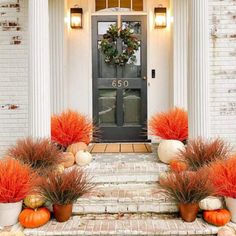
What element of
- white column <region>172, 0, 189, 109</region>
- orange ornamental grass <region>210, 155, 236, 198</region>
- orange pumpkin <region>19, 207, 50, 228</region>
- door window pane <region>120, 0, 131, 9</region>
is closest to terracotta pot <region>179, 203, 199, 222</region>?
orange ornamental grass <region>210, 155, 236, 198</region>

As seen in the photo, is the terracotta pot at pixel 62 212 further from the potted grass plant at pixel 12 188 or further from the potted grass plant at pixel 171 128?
the potted grass plant at pixel 171 128

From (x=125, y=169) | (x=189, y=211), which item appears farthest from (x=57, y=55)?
(x=189, y=211)

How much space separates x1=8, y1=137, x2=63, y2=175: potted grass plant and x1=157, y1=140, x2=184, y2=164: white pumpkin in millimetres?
1219

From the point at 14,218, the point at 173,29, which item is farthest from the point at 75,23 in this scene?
the point at 14,218

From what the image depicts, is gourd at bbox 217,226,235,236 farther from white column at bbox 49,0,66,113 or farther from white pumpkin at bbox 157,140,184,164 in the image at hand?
white column at bbox 49,0,66,113

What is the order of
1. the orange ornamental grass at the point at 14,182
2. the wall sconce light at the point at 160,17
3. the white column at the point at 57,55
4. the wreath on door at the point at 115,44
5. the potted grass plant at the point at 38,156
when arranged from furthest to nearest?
the wreath on door at the point at 115,44
the wall sconce light at the point at 160,17
the white column at the point at 57,55
the potted grass plant at the point at 38,156
the orange ornamental grass at the point at 14,182

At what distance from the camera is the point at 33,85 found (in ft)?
13.1

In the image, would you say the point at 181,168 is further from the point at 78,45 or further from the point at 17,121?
the point at 78,45

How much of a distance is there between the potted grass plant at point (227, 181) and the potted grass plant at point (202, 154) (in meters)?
0.34

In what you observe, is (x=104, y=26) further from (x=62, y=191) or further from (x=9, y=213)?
(x=9, y=213)

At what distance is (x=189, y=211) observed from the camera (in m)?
3.16

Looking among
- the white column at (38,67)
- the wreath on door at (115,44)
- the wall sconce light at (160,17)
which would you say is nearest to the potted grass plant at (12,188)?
the white column at (38,67)

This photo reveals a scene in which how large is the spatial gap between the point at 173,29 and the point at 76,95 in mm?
→ 1825

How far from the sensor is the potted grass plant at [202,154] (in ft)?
11.8
